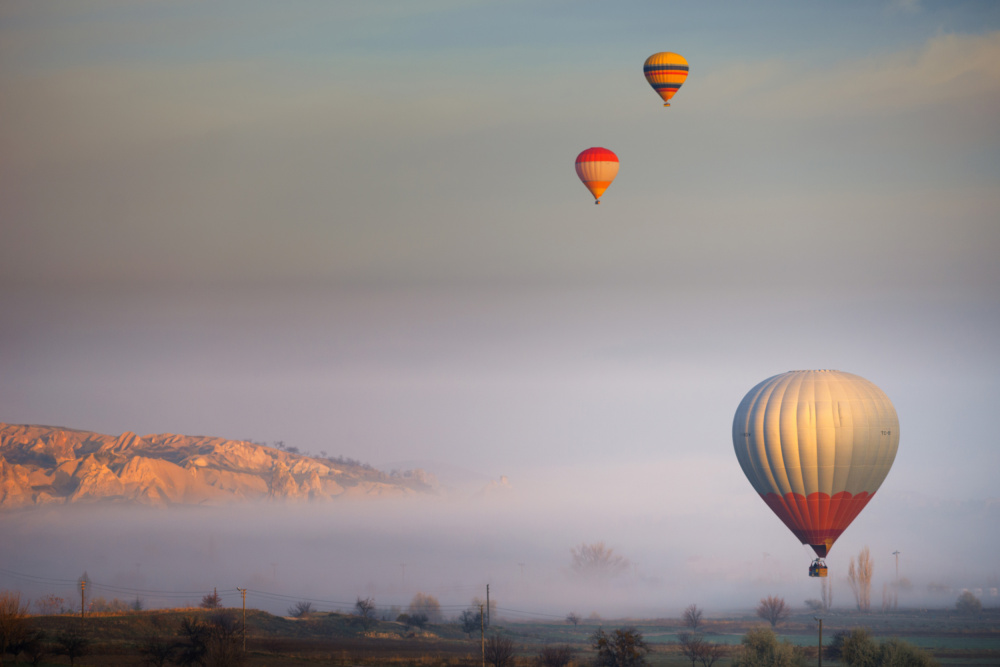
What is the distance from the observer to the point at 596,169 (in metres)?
118

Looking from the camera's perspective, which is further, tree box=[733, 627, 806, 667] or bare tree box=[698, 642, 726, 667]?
bare tree box=[698, 642, 726, 667]

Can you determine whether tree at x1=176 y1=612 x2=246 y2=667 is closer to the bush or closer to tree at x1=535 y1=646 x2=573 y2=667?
tree at x1=535 y1=646 x2=573 y2=667

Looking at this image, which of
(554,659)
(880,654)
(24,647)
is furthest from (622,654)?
(24,647)

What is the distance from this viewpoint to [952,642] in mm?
172000

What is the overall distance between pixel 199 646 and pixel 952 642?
123 meters

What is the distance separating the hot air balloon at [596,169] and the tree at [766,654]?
4794 centimetres

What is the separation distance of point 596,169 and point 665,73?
12.3 meters

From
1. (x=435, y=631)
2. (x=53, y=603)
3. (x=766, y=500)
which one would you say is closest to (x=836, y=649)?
(x=766, y=500)

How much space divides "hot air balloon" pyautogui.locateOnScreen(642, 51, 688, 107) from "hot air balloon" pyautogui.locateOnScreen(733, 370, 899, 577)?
3195 centimetres

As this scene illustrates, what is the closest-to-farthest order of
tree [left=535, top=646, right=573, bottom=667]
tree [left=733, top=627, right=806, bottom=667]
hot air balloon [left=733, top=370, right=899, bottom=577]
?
hot air balloon [left=733, top=370, right=899, bottom=577]
tree [left=733, top=627, right=806, bottom=667]
tree [left=535, top=646, right=573, bottom=667]

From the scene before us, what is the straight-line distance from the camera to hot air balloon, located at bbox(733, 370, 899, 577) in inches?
4154

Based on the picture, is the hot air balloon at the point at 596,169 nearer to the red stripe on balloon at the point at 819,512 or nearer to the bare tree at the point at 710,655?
the red stripe on balloon at the point at 819,512

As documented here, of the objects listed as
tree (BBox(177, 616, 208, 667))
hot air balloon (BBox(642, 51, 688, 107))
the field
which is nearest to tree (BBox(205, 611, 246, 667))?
tree (BBox(177, 616, 208, 667))

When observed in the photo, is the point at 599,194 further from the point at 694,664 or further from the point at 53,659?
the point at 53,659
